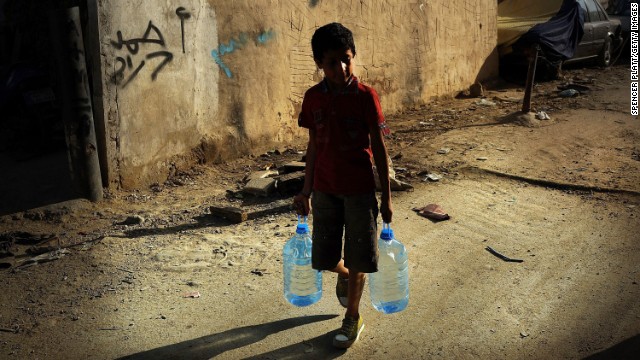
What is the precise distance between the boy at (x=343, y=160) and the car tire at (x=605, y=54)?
1243 cm

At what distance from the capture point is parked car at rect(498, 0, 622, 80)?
1238 centimetres

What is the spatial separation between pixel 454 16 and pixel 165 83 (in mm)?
6176

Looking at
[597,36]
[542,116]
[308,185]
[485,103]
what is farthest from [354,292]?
[597,36]

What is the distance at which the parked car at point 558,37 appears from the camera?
12375 millimetres

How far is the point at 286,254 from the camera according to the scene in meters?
3.69

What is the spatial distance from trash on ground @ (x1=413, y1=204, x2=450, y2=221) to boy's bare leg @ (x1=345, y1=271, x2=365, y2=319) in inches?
84.3

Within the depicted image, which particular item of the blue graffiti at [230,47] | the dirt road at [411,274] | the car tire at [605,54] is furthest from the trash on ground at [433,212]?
the car tire at [605,54]

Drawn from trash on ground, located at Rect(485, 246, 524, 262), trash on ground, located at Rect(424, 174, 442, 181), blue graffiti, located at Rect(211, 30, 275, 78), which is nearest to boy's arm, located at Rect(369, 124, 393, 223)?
trash on ground, located at Rect(485, 246, 524, 262)

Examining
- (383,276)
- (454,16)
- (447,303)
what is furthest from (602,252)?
(454,16)

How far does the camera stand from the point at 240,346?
11.6ft

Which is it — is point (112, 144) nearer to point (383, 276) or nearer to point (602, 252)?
point (383, 276)

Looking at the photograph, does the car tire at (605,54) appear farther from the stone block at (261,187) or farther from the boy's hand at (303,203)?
the boy's hand at (303,203)

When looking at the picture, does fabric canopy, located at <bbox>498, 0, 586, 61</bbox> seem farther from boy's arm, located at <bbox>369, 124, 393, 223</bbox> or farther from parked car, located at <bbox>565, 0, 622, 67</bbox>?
boy's arm, located at <bbox>369, 124, 393, 223</bbox>

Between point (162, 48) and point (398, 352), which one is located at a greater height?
point (162, 48)
